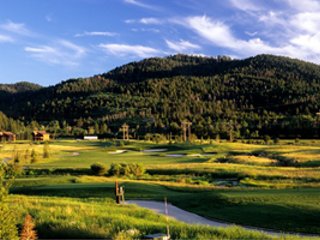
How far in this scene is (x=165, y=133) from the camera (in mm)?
144250

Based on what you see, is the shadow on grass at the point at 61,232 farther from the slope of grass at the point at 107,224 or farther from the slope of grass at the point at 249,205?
the slope of grass at the point at 249,205

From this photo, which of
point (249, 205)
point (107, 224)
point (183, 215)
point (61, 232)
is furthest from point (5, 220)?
point (249, 205)

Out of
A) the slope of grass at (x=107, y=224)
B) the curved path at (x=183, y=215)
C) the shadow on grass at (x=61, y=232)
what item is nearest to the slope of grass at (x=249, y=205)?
the curved path at (x=183, y=215)

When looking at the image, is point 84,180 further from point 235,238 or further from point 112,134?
point 112,134

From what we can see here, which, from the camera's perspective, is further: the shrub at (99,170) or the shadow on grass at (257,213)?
the shrub at (99,170)

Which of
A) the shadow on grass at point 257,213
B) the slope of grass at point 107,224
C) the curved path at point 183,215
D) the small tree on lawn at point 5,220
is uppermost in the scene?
the small tree on lawn at point 5,220

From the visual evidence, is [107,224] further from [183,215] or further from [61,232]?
[183,215]

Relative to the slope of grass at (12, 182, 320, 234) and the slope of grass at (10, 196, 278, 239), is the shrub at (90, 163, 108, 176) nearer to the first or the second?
the slope of grass at (12, 182, 320, 234)

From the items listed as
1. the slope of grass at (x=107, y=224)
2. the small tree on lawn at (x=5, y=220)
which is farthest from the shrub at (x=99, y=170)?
the small tree on lawn at (x=5, y=220)

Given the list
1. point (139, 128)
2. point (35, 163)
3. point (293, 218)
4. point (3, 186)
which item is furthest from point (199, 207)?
point (139, 128)

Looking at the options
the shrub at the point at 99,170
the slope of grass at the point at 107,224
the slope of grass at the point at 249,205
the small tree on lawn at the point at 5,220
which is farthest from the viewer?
the shrub at the point at 99,170

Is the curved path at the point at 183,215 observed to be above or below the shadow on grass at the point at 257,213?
below

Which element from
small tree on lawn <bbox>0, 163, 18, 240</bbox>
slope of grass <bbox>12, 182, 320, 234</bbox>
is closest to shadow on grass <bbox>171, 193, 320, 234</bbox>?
slope of grass <bbox>12, 182, 320, 234</bbox>

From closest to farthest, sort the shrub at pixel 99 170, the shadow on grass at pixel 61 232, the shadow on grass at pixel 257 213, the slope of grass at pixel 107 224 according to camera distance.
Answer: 1. the slope of grass at pixel 107 224
2. the shadow on grass at pixel 61 232
3. the shadow on grass at pixel 257 213
4. the shrub at pixel 99 170
